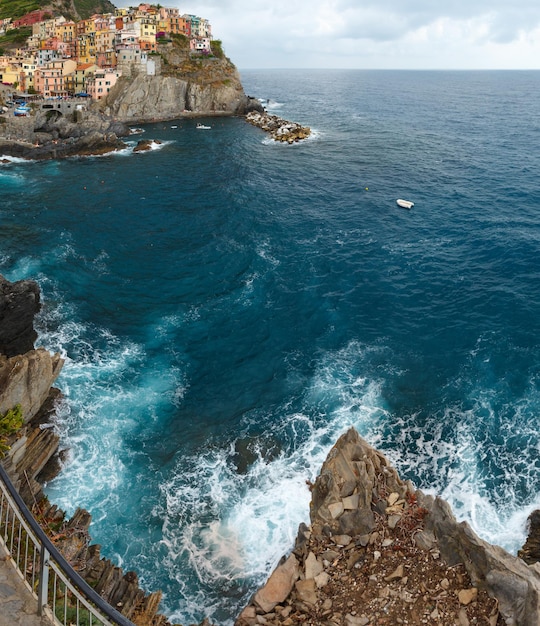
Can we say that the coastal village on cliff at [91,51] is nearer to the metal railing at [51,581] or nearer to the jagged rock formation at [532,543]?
the metal railing at [51,581]

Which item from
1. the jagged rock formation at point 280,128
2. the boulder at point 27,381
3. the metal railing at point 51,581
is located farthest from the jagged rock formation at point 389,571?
the jagged rock formation at point 280,128

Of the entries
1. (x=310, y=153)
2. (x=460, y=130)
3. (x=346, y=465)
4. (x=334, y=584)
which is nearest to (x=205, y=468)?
(x=346, y=465)

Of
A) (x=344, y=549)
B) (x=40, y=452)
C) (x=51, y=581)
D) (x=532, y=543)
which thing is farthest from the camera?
(x=40, y=452)

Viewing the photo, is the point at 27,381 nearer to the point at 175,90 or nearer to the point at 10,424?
the point at 10,424

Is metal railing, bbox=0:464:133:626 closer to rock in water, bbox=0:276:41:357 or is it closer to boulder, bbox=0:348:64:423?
boulder, bbox=0:348:64:423

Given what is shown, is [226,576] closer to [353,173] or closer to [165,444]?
[165,444]

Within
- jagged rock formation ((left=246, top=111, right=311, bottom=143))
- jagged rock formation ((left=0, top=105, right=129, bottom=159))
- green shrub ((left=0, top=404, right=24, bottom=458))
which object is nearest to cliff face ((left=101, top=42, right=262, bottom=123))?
jagged rock formation ((left=246, top=111, right=311, bottom=143))

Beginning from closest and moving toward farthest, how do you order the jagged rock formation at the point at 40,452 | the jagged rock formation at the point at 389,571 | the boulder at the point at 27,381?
the jagged rock formation at the point at 389,571
the jagged rock formation at the point at 40,452
the boulder at the point at 27,381

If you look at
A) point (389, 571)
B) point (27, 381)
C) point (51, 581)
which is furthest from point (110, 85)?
point (389, 571)
